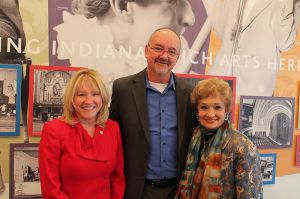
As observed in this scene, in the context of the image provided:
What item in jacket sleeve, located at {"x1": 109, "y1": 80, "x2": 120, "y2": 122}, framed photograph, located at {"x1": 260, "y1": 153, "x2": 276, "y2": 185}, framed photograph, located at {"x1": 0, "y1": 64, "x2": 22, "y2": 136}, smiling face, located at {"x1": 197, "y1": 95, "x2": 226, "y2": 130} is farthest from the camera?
framed photograph, located at {"x1": 260, "y1": 153, "x2": 276, "y2": 185}

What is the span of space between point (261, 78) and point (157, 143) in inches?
49.0

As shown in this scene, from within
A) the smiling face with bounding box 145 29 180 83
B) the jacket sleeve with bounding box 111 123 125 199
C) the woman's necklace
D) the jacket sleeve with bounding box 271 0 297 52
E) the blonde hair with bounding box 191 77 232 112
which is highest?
the jacket sleeve with bounding box 271 0 297 52

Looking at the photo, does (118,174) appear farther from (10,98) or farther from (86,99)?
(10,98)

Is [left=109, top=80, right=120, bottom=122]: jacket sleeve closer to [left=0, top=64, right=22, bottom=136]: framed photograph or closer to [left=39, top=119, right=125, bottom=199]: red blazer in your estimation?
[left=39, top=119, right=125, bottom=199]: red blazer

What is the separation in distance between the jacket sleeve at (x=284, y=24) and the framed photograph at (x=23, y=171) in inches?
78.7

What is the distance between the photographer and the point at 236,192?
1.44 metres

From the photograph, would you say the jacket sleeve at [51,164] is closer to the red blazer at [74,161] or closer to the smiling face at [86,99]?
the red blazer at [74,161]

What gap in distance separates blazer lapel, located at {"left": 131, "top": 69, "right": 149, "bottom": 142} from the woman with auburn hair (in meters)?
0.26

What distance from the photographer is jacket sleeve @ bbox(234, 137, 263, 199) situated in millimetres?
1410

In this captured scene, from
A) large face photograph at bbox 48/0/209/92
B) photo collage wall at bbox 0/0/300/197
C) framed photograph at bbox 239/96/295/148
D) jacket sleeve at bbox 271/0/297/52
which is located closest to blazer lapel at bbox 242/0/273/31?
photo collage wall at bbox 0/0/300/197

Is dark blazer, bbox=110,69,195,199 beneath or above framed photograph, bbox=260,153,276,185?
above

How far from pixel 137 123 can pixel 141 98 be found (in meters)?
0.14

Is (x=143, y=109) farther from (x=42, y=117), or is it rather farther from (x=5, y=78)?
(x=5, y=78)

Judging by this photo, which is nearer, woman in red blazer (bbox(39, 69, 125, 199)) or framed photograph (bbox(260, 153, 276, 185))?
woman in red blazer (bbox(39, 69, 125, 199))
